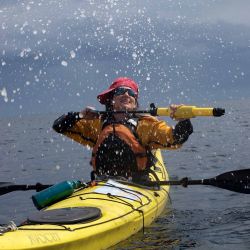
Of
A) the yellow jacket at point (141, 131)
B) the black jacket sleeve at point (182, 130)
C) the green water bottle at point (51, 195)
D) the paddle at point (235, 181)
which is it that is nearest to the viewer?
the green water bottle at point (51, 195)

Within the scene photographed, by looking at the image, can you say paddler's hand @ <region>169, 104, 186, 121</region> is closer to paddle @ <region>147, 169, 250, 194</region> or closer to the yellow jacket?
the yellow jacket

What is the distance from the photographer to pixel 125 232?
607 centimetres

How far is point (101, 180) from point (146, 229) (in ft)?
3.36

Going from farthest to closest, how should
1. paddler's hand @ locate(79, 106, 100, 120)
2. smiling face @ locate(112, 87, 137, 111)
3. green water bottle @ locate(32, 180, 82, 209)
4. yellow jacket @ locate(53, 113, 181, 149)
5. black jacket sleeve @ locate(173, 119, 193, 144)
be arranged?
smiling face @ locate(112, 87, 137, 111) → paddler's hand @ locate(79, 106, 100, 120) → yellow jacket @ locate(53, 113, 181, 149) → black jacket sleeve @ locate(173, 119, 193, 144) → green water bottle @ locate(32, 180, 82, 209)

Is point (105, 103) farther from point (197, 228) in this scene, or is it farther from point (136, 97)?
point (197, 228)

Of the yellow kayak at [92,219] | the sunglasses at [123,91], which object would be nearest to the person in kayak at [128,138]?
the sunglasses at [123,91]

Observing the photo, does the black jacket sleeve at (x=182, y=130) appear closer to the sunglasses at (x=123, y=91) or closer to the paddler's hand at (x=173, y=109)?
the paddler's hand at (x=173, y=109)

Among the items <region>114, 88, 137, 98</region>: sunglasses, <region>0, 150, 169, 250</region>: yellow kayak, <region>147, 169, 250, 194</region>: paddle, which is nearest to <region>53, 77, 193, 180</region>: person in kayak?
<region>114, 88, 137, 98</region>: sunglasses

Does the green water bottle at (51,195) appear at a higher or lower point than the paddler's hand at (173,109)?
lower

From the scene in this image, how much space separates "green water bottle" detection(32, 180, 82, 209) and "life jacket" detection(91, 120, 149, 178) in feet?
3.84

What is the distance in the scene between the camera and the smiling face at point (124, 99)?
27.2ft

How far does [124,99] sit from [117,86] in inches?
11.9

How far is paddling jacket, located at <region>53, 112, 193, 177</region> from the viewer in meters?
7.50

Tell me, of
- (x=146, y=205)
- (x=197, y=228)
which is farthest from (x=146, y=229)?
(x=197, y=228)
